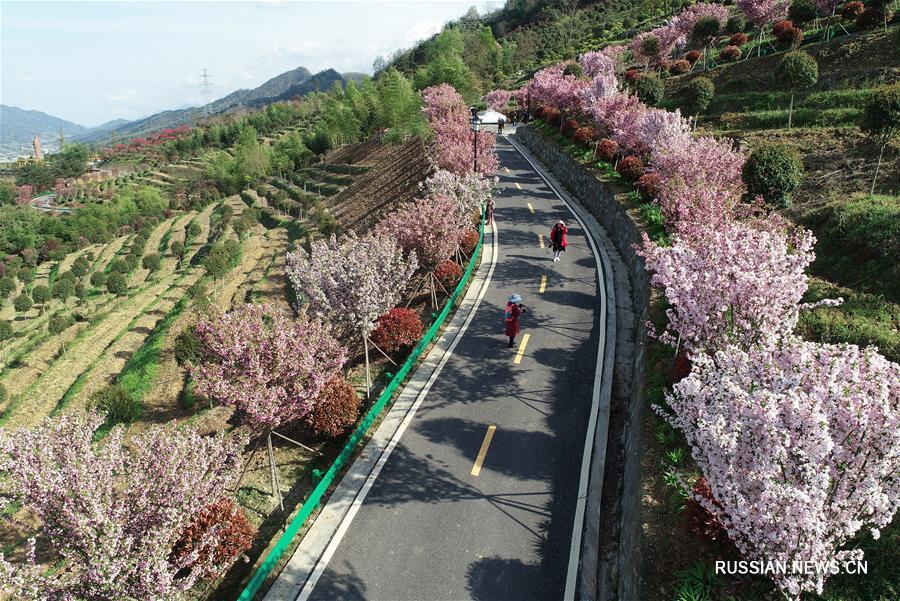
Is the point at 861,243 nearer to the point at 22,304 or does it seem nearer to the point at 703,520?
the point at 703,520

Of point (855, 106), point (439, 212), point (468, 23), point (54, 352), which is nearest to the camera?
point (439, 212)

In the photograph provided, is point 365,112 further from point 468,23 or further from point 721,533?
point 468,23

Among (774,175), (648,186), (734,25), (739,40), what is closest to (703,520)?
(774,175)

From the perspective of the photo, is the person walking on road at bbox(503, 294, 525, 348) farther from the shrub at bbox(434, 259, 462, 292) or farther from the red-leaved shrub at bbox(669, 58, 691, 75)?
the red-leaved shrub at bbox(669, 58, 691, 75)

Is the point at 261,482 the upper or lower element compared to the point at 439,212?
lower

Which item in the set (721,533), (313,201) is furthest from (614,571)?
(313,201)

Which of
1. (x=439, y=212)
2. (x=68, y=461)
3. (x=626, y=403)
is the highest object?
(x=439, y=212)

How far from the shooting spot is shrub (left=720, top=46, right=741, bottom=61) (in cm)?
4234

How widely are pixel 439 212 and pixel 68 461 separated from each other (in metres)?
14.6

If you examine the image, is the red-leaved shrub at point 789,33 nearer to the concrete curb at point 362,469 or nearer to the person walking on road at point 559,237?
the person walking on road at point 559,237

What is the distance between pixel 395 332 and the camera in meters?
18.4

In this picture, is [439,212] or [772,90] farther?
[772,90]

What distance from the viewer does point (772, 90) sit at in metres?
34.1

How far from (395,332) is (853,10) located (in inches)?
1594
